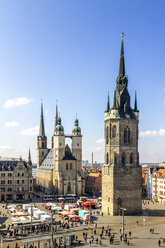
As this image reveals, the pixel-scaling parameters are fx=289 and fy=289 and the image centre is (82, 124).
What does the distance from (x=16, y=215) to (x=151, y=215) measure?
1147 inches

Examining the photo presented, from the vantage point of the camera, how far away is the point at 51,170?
101 meters

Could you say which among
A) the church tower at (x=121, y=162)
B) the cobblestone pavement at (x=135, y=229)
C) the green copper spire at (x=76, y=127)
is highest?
the green copper spire at (x=76, y=127)

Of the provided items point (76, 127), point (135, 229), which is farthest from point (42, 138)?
point (135, 229)

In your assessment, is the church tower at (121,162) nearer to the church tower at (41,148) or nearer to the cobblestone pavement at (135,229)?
the cobblestone pavement at (135,229)

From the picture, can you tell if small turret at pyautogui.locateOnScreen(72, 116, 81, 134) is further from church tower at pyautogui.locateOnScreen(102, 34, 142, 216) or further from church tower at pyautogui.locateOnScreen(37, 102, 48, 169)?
church tower at pyautogui.locateOnScreen(102, 34, 142, 216)

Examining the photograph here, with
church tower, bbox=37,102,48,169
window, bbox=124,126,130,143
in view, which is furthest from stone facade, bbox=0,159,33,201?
church tower, bbox=37,102,48,169

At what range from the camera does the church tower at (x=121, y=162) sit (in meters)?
64.0

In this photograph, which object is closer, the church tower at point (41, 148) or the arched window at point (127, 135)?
the arched window at point (127, 135)

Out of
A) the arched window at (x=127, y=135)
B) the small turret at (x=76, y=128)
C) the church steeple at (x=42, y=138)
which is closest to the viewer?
the arched window at (x=127, y=135)

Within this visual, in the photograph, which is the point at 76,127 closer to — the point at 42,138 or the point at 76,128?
the point at 76,128

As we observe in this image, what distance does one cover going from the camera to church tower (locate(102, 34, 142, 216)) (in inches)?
2518

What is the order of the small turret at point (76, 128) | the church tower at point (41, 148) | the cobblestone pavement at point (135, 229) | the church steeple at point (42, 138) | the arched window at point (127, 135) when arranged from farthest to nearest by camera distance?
the church steeple at point (42, 138) < the church tower at point (41, 148) < the small turret at point (76, 128) < the arched window at point (127, 135) < the cobblestone pavement at point (135, 229)

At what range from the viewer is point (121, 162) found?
65.6 metres

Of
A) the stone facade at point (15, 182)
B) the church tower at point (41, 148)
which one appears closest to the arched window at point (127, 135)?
the stone facade at point (15, 182)
